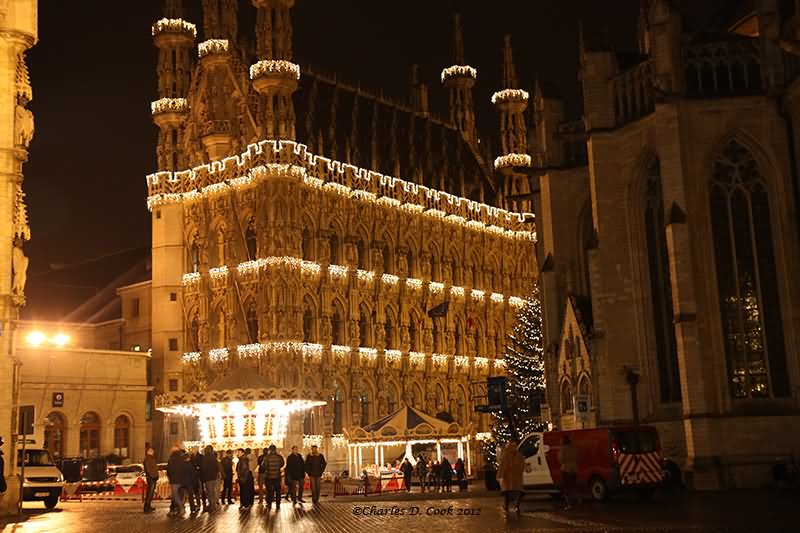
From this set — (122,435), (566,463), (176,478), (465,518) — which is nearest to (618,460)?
(566,463)

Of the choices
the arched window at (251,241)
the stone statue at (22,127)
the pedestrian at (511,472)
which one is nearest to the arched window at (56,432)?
the arched window at (251,241)

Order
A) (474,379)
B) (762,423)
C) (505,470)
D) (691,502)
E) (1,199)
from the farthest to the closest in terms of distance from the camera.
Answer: (474,379) < (762,423) < (1,199) < (691,502) < (505,470)

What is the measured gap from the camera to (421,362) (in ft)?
225

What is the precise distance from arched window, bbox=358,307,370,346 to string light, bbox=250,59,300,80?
14.4m

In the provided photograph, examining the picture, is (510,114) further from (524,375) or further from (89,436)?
(89,436)

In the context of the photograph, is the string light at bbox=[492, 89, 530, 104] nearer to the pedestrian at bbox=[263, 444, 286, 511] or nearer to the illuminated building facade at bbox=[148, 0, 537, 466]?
the illuminated building facade at bbox=[148, 0, 537, 466]

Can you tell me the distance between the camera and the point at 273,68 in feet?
197

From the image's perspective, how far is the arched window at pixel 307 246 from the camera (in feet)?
203

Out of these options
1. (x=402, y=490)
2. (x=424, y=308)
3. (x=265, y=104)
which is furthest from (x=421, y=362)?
(x=402, y=490)

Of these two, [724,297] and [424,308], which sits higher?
→ [424,308]

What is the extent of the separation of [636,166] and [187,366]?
34310 millimetres

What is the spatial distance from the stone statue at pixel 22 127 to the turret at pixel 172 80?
112 feet

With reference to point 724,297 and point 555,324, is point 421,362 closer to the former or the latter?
point 555,324

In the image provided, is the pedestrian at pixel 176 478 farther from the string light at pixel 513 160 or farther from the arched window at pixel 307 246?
the string light at pixel 513 160
